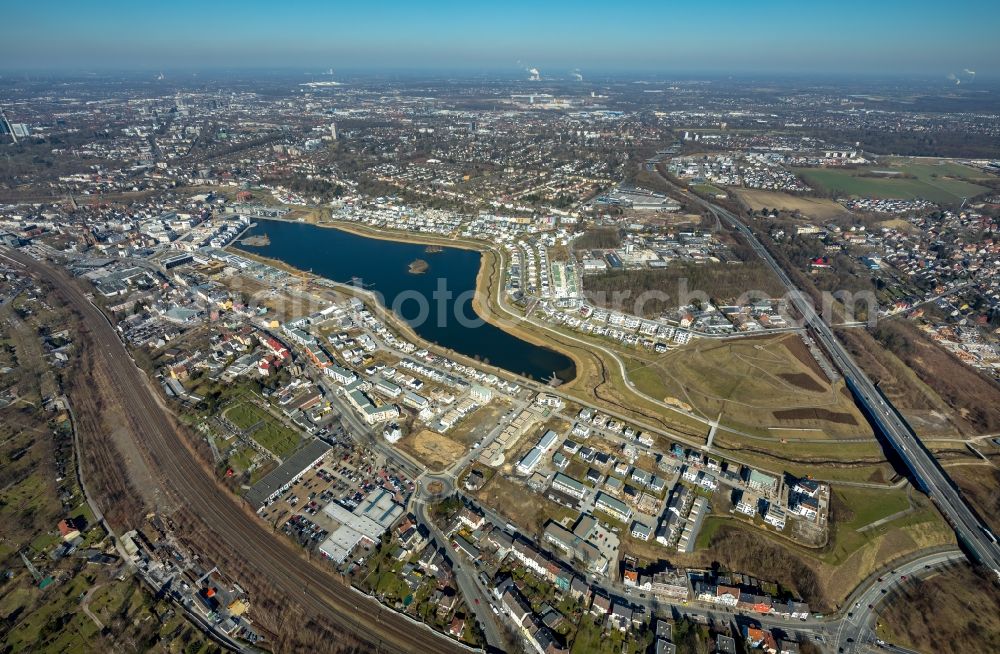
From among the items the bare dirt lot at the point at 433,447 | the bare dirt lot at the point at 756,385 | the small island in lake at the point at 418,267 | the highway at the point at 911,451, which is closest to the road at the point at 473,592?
the bare dirt lot at the point at 433,447

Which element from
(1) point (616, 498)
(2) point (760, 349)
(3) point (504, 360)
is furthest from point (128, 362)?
(2) point (760, 349)

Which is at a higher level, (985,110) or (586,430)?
(985,110)

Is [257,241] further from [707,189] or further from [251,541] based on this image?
[707,189]

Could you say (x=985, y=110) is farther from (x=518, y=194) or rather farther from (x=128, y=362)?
(x=128, y=362)

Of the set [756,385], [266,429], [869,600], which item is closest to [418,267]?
[266,429]

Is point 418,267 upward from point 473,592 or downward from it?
upward

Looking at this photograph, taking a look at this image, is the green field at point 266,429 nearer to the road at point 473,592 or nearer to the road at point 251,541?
the road at point 251,541

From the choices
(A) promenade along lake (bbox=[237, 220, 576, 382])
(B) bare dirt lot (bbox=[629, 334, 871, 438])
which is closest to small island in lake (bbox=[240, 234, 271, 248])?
(A) promenade along lake (bbox=[237, 220, 576, 382])
